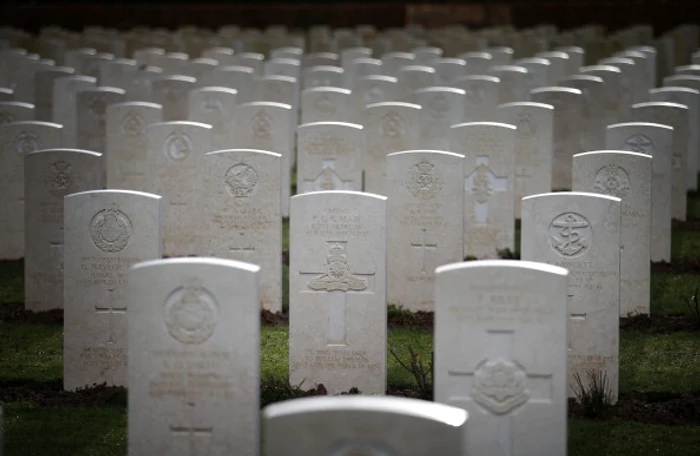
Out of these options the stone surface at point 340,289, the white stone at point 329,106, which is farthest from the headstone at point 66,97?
the stone surface at point 340,289

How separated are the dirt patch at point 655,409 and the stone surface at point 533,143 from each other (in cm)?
465

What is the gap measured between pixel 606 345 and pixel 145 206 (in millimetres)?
2965

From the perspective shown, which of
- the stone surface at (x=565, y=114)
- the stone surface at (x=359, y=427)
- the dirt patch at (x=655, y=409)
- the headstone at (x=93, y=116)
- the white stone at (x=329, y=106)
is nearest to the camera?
the stone surface at (x=359, y=427)

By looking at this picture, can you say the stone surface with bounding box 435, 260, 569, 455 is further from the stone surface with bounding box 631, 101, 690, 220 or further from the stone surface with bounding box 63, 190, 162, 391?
the stone surface with bounding box 631, 101, 690, 220

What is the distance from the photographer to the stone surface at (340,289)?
28.8 ft

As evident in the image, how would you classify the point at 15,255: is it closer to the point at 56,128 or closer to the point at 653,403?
the point at 56,128

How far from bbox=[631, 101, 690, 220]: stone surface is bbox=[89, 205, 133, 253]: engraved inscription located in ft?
20.3

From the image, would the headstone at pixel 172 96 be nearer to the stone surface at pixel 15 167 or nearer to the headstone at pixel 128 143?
the headstone at pixel 128 143

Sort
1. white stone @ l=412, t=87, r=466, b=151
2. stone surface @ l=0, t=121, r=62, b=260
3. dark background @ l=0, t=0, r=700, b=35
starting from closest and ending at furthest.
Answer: stone surface @ l=0, t=121, r=62, b=260 < white stone @ l=412, t=87, r=466, b=151 < dark background @ l=0, t=0, r=700, b=35

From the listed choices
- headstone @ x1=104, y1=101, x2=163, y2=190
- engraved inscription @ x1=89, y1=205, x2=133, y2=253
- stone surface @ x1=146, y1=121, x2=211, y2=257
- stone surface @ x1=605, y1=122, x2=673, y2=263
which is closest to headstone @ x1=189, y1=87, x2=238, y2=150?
headstone @ x1=104, y1=101, x2=163, y2=190

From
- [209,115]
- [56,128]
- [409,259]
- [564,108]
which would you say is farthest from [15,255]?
[564,108]

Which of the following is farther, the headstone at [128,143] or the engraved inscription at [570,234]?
the headstone at [128,143]

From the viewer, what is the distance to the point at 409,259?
10.7 meters

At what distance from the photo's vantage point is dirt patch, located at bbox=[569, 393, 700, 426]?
8.27 metres
